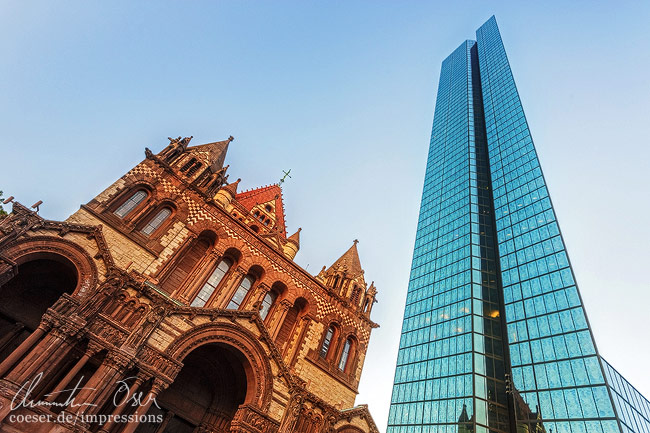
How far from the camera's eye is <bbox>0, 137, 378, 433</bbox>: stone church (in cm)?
1250

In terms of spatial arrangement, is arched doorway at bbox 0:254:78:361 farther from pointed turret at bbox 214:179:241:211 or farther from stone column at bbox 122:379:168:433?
pointed turret at bbox 214:179:241:211

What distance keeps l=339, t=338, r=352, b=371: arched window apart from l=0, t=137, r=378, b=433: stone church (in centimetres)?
7

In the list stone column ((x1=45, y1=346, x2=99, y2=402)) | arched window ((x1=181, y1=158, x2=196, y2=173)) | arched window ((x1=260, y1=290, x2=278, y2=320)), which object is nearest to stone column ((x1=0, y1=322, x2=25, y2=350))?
stone column ((x1=45, y1=346, x2=99, y2=402))

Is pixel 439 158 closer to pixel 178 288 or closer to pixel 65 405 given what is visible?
pixel 178 288

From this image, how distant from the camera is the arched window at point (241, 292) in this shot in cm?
1988

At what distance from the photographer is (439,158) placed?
67500 mm

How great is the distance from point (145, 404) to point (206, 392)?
545 cm

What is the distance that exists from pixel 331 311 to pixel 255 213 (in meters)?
16.3

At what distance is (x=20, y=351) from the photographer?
11781 millimetres

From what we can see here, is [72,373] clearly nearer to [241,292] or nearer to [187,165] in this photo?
[241,292]

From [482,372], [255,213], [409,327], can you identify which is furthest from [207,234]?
[409,327]

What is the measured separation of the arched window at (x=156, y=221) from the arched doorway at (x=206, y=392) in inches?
274

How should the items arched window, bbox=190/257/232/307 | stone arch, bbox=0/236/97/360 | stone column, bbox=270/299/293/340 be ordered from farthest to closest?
1. stone column, bbox=270/299/293/340
2. arched window, bbox=190/257/232/307
3. stone arch, bbox=0/236/97/360

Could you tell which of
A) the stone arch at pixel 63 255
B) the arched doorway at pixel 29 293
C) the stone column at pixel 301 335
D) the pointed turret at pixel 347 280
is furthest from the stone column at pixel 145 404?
the pointed turret at pixel 347 280
